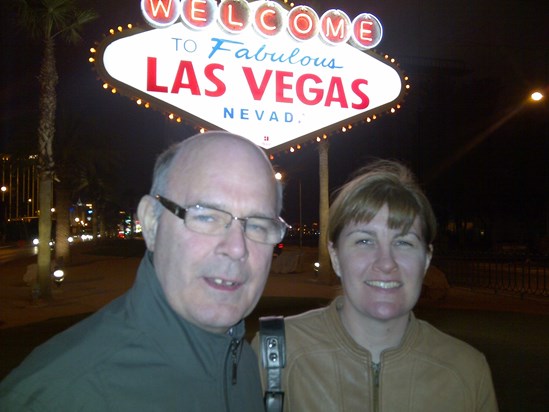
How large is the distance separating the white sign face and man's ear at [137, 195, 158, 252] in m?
8.59

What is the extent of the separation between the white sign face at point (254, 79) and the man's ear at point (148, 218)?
859cm

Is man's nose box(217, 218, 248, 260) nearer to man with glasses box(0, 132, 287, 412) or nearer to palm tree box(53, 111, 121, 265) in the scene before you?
man with glasses box(0, 132, 287, 412)

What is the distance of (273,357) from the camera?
2166mm

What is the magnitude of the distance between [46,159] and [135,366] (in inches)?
543

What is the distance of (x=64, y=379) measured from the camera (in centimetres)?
137

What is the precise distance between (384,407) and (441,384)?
0.28 meters

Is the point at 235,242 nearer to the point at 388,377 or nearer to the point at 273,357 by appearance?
the point at 273,357

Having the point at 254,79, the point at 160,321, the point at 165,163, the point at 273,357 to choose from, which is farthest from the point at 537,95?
the point at 160,321

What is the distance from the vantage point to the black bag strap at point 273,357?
2066 millimetres

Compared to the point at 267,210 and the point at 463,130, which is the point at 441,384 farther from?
the point at 463,130

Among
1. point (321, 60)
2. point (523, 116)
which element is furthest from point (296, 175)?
point (321, 60)

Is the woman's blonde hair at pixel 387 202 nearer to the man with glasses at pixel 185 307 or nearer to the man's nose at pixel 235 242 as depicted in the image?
the man with glasses at pixel 185 307

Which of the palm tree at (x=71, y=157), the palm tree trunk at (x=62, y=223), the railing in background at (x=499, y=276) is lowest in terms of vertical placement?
the railing in background at (x=499, y=276)

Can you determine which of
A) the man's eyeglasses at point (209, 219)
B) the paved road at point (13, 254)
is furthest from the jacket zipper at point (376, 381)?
the paved road at point (13, 254)
